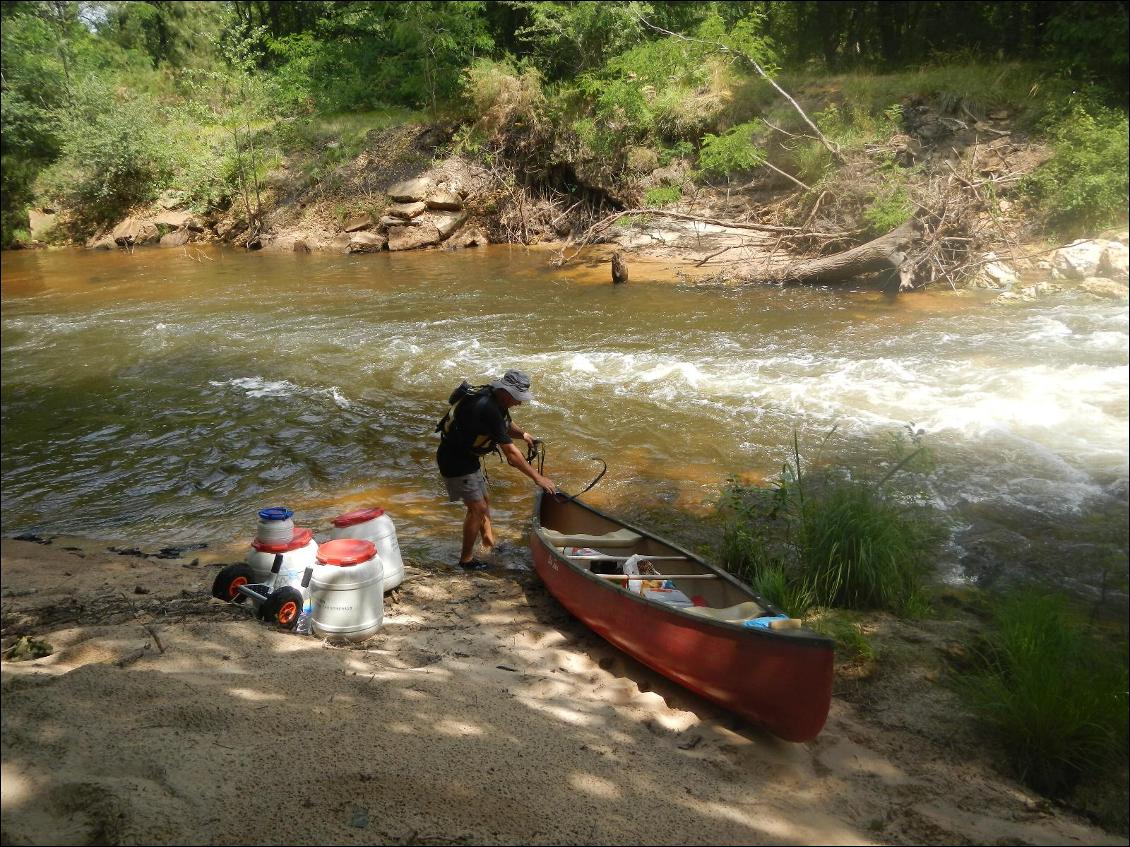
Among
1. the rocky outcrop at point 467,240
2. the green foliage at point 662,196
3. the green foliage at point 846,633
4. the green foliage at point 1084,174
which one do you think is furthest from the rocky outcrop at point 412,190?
the green foliage at point 846,633

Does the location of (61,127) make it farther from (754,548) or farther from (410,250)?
(410,250)

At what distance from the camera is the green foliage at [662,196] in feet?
57.9

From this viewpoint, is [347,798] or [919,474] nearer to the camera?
[347,798]

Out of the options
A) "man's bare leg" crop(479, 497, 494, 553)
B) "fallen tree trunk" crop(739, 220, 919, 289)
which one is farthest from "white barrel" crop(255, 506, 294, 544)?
"fallen tree trunk" crop(739, 220, 919, 289)

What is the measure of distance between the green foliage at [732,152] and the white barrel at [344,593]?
49.8 ft

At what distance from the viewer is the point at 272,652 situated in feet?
13.1

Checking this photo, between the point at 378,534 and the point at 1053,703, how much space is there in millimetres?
3788

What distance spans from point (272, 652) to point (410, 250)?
58.2 ft

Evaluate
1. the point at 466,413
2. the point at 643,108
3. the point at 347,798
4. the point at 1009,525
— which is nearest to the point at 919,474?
the point at 1009,525

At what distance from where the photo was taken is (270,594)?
14.8ft

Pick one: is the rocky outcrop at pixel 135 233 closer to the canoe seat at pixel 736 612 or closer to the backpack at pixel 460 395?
the backpack at pixel 460 395

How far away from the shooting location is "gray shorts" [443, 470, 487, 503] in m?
5.67

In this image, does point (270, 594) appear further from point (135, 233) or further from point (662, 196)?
point (135, 233)

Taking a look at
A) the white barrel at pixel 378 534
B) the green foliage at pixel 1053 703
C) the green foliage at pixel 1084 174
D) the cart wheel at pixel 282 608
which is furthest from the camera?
the green foliage at pixel 1084 174
